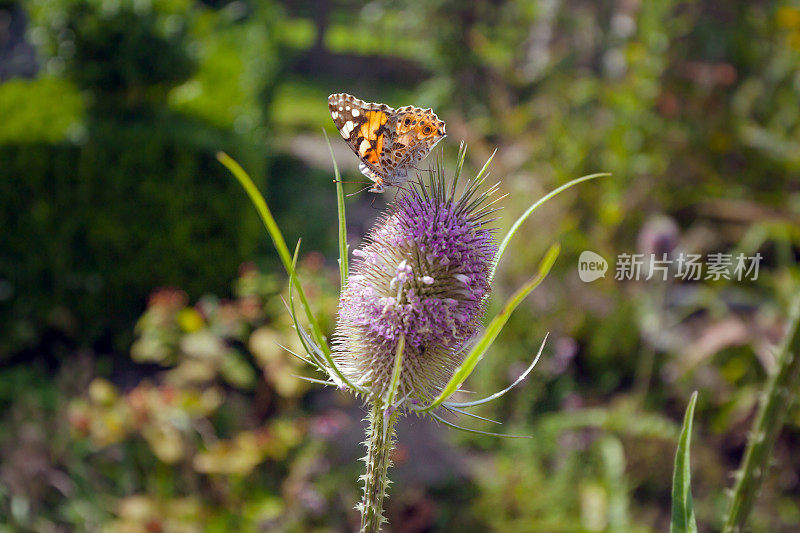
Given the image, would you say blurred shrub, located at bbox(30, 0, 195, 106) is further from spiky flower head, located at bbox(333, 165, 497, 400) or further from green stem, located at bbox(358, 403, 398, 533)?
green stem, located at bbox(358, 403, 398, 533)

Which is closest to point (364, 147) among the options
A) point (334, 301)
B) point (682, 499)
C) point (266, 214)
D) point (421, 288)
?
point (421, 288)

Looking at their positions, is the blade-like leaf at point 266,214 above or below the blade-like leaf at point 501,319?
above

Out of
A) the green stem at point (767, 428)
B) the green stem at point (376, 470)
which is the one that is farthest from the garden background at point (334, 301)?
the green stem at point (767, 428)

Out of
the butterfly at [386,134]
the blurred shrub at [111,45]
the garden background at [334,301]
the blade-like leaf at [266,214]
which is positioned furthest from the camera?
the blurred shrub at [111,45]

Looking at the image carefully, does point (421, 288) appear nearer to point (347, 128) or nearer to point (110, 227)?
point (347, 128)

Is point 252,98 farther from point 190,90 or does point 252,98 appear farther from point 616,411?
point 616,411

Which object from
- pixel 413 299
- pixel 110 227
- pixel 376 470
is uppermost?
pixel 110 227

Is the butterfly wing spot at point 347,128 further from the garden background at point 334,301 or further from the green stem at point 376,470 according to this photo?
the garden background at point 334,301
